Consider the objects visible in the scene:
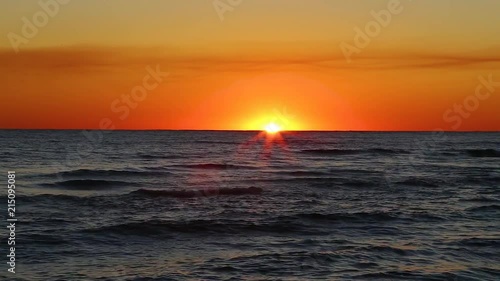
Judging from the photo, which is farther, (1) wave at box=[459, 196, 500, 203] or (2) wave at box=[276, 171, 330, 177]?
(2) wave at box=[276, 171, 330, 177]

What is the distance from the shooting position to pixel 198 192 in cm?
3042

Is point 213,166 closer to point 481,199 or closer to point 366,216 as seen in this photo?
point 481,199

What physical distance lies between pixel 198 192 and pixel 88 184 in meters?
8.76

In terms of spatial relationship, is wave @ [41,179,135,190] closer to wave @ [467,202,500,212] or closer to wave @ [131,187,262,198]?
wave @ [131,187,262,198]

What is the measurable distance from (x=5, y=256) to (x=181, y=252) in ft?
15.7

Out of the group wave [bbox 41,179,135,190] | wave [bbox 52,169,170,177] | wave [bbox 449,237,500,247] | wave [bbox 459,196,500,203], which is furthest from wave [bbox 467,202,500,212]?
wave [bbox 52,169,170,177]

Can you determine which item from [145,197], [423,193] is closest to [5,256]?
[145,197]

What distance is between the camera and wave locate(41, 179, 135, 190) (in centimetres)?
3350

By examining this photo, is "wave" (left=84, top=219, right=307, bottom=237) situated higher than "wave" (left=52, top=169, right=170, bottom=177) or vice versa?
"wave" (left=52, top=169, right=170, bottom=177)

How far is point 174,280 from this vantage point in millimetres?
13516

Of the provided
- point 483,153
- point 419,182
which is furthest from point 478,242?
point 483,153

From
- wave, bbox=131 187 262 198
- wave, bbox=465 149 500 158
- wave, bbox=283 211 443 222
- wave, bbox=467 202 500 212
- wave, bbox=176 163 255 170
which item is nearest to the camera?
wave, bbox=283 211 443 222

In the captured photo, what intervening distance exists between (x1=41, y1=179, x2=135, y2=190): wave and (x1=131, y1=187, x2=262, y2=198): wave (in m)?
4.10

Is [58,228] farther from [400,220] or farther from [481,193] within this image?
[481,193]
